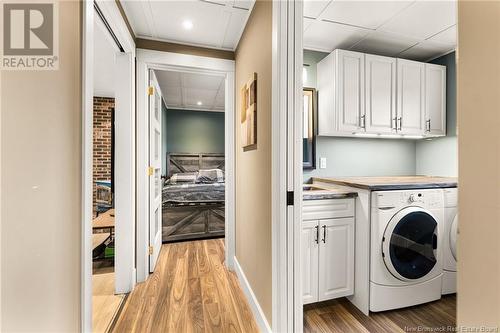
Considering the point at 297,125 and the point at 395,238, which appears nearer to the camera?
the point at 297,125

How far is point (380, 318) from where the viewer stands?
5.95 ft

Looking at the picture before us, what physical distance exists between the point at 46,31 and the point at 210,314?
1952mm

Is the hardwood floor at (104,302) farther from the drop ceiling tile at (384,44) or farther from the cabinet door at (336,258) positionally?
the drop ceiling tile at (384,44)

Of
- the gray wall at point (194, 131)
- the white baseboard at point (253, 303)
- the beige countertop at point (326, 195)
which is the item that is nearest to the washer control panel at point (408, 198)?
the beige countertop at point (326, 195)

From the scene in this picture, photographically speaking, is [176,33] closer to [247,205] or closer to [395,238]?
[247,205]

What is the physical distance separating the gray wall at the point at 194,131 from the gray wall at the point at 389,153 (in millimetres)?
3938

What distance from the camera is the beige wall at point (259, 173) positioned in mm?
1548

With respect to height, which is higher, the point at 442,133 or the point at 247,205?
the point at 442,133

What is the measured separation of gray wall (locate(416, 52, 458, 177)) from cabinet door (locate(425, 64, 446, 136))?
53mm

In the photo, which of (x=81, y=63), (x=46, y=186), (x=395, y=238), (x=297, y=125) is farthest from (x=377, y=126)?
(x=46, y=186)

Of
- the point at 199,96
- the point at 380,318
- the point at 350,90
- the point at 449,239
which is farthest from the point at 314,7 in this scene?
the point at 199,96

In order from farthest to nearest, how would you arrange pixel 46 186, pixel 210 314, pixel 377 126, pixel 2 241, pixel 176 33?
pixel 377 126, pixel 176 33, pixel 210 314, pixel 46 186, pixel 2 241

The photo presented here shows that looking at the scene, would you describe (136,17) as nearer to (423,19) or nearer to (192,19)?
(192,19)

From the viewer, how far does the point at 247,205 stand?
2.09m
